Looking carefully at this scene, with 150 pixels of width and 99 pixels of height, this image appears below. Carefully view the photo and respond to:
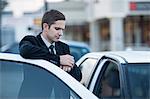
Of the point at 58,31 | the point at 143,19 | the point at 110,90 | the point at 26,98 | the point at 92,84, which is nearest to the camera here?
the point at 26,98

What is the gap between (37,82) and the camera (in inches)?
148

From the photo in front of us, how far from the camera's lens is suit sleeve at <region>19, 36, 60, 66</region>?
397 centimetres

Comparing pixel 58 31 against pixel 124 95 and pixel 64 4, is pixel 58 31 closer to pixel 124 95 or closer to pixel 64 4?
pixel 124 95

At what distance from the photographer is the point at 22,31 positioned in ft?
110

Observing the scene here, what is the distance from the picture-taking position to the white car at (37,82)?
3.71m

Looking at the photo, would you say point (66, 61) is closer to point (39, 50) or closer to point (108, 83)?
point (39, 50)

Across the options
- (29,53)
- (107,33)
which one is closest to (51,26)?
(29,53)

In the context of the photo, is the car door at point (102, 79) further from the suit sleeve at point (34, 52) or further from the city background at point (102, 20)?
the city background at point (102, 20)

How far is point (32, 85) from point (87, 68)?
2.24 meters

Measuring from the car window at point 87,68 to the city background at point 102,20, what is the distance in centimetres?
2311

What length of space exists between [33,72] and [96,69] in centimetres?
186

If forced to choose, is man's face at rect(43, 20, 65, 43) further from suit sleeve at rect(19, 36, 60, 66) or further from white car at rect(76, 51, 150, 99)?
white car at rect(76, 51, 150, 99)

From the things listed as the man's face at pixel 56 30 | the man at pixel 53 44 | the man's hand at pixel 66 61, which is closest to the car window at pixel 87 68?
the man at pixel 53 44

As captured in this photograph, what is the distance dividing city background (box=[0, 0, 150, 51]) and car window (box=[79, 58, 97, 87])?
23.1m
